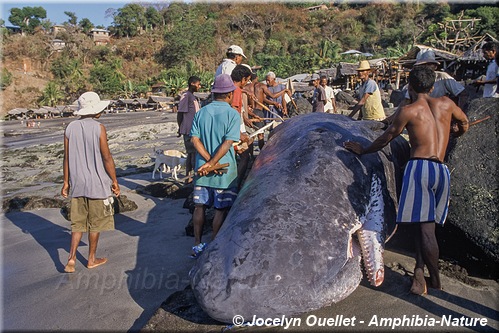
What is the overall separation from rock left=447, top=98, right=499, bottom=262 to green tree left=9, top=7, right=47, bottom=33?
80.1 m

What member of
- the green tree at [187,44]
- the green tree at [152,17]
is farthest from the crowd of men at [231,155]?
the green tree at [152,17]

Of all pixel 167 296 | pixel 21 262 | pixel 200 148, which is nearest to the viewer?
pixel 167 296

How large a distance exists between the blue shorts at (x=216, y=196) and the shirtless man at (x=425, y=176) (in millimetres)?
1495

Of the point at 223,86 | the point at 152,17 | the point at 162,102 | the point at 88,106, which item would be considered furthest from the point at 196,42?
the point at 223,86

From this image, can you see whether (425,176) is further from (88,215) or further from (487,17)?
(487,17)

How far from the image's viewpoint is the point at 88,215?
13.8 feet

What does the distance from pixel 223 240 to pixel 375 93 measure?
4.72 m

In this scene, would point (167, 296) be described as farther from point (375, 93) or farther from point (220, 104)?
point (375, 93)

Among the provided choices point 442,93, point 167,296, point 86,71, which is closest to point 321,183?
point 167,296

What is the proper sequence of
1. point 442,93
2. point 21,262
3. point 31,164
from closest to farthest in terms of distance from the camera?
point 21,262 → point 442,93 → point 31,164

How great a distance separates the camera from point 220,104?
161 inches

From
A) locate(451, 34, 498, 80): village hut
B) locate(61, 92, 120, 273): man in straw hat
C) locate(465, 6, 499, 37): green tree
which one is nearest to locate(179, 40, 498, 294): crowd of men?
Answer: locate(61, 92, 120, 273): man in straw hat

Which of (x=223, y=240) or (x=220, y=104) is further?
(x=220, y=104)

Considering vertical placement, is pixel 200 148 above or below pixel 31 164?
above
